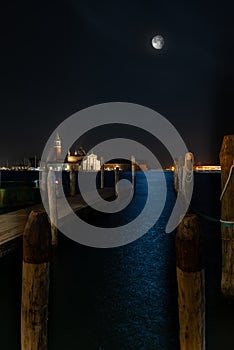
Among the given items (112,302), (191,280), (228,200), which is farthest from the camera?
(112,302)

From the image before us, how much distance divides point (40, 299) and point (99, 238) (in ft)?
30.9

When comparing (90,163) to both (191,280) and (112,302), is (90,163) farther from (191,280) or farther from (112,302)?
(191,280)

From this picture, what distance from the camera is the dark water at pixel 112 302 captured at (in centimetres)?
508

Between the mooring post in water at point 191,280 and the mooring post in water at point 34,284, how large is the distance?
147 cm

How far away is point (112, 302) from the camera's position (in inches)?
258

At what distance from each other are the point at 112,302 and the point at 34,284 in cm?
360

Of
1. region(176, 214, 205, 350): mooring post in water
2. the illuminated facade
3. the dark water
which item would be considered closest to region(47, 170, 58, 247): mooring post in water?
the dark water

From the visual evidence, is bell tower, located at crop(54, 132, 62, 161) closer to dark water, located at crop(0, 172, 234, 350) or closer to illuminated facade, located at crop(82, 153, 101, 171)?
illuminated facade, located at crop(82, 153, 101, 171)

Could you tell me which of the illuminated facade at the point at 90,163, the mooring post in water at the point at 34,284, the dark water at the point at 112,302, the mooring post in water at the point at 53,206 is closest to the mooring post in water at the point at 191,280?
the mooring post in water at the point at 34,284

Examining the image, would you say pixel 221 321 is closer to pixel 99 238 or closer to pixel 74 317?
pixel 74 317

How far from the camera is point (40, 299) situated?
340 centimetres

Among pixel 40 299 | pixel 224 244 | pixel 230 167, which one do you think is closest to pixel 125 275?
pixel 224 244

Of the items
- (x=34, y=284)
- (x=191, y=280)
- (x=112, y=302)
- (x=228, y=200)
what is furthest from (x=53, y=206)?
(x=191, y=280)

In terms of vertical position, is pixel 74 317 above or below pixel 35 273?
below
